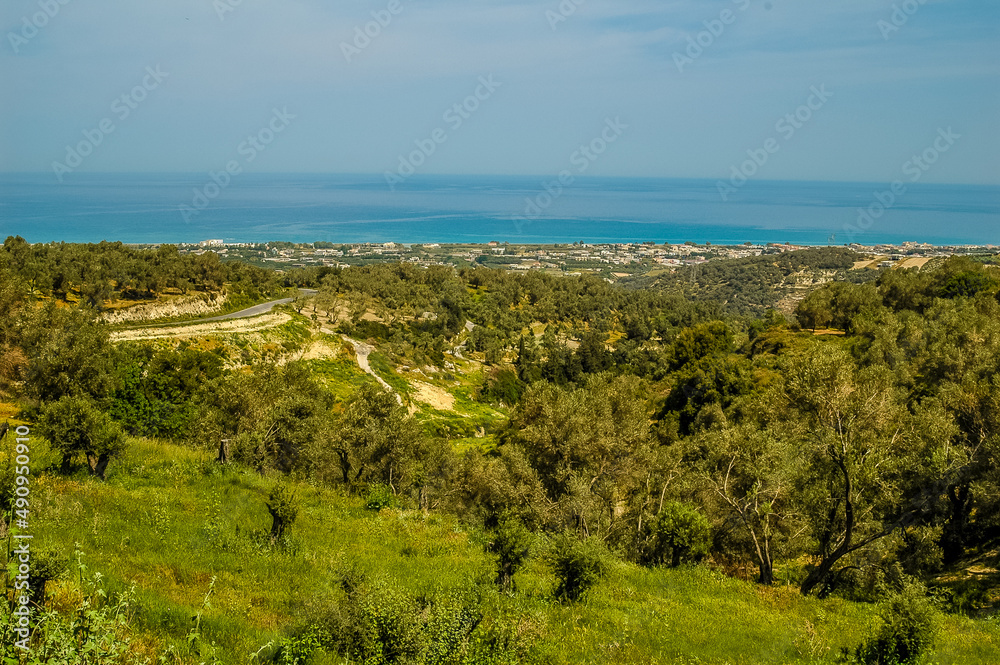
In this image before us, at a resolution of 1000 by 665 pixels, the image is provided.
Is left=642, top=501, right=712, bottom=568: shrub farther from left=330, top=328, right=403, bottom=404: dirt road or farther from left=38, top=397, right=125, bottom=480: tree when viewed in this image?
left=330, top=328, right=403, bottom=404: dirt road

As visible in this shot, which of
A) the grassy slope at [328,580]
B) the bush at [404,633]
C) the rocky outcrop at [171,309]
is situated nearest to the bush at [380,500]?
the grassy slope at [328,580]

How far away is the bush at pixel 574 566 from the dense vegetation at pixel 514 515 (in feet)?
0.17

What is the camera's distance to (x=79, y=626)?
4.56 m

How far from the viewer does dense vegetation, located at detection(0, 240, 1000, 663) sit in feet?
23.9

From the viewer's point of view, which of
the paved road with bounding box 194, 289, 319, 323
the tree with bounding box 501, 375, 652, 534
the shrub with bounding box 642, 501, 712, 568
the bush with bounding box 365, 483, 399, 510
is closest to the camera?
the shrub with bounding box 642, 501, 712, 568

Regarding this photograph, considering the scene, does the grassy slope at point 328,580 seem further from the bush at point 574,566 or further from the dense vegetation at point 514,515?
the bush at point 574,566

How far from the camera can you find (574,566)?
33.5ft

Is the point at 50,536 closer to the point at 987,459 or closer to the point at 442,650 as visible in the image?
the point at 442,650

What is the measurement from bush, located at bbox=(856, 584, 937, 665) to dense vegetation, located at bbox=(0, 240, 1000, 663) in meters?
0.03

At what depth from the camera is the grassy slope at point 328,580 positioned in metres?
8.01

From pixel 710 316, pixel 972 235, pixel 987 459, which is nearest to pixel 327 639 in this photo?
pixel 987 459

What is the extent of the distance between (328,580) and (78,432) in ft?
23.1

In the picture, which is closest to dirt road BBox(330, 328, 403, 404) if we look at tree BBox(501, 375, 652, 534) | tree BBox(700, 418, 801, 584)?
tree BBox(501, 375, 652, 534)

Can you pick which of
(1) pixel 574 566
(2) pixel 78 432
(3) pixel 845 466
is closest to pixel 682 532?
(3) pixel 845 466
